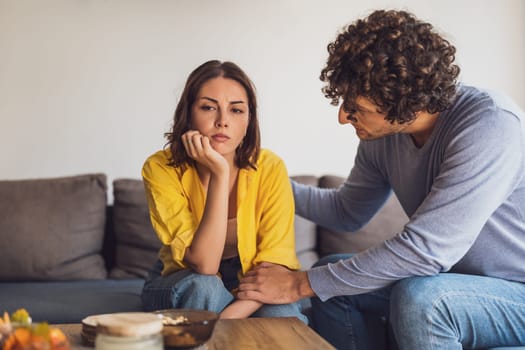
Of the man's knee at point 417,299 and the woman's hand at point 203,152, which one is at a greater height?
the woman's hand at point 203,152

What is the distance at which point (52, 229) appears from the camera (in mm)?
2607

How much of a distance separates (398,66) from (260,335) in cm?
75

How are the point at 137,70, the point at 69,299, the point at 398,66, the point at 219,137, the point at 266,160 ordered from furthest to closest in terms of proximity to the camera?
1. the point at 137,70
2. the point at 69,299
3. the point at 266,160
4. the point at 219,137
5. the point at 398,66

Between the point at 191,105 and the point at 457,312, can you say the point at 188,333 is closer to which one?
the point at 457,312

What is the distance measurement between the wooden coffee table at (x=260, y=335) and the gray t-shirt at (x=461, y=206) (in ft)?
0.85

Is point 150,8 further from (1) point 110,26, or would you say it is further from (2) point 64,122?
(2) point 64,122

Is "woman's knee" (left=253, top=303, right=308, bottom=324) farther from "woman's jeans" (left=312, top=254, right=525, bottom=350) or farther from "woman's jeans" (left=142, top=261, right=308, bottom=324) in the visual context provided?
"woman's jeans" (left=312, top=254, right=525, bottom=350)

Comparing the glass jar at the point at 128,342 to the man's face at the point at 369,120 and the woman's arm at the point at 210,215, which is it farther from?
the man's face at the point at 369,120

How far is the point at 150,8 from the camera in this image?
2.93 m

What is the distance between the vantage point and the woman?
1.82 metres

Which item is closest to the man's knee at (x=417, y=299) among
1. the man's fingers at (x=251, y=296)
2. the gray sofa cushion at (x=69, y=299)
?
the man's fingers at (x=251, y=296)

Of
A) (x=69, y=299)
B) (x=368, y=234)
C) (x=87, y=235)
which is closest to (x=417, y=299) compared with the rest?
(x=368, y=234)

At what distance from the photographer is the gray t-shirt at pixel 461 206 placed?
1.60m

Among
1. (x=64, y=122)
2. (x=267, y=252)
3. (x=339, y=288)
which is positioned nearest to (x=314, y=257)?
(x=267, y=252)
